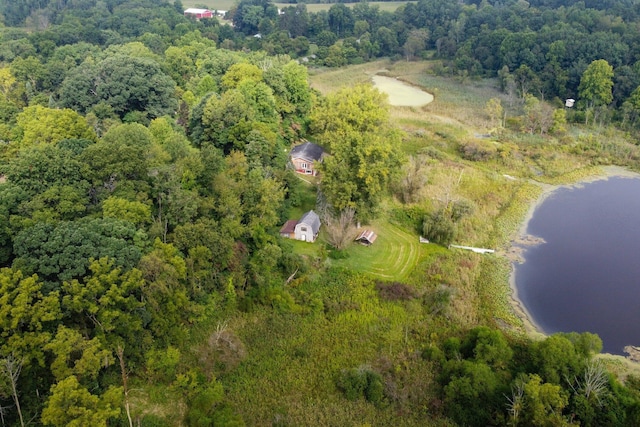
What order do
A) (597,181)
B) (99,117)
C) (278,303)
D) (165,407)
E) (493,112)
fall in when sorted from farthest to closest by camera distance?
1. (493,112)
2. (597,181)
3. (99,117)
4. (278,303)
5. (165,407)

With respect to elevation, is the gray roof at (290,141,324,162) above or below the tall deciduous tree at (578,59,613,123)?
below

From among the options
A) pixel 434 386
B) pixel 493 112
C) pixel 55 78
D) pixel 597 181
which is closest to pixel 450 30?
pixel 493 112

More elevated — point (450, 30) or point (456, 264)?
point (450, 30)

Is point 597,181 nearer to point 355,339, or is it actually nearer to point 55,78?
point 355,339

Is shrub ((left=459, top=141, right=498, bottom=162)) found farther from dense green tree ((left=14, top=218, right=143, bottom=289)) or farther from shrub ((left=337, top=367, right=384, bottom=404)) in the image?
dense green tree ((left=14, top=218, right=143, bottom=289))

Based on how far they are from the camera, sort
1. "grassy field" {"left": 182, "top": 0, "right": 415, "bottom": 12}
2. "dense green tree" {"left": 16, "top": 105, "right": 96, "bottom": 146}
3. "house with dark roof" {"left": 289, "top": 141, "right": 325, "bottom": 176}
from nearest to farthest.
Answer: "dense green tree" {"left": 16, "top": 105, "right": 96, "bottom": 146}
"house with dark roof" {"left": 289, "top": 141, "right": 325, "bottom": 176}
"grassy field" {"left": 182, "top": 0, "right": 415, "bottom": 12}

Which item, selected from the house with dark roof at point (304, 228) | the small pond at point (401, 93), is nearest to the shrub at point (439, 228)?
the house with dark roof at point (304, 228)

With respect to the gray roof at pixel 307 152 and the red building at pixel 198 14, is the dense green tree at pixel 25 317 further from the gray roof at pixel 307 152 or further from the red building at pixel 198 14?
the red building at pixel 198 14

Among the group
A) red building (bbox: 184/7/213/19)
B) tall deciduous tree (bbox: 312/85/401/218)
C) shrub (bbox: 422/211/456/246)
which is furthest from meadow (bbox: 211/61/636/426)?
red building (bbox: 184/7/213/19)

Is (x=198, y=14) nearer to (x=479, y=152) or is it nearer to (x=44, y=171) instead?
(x=479, y=152)
